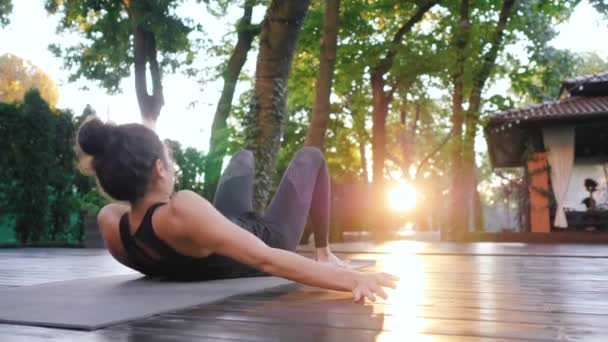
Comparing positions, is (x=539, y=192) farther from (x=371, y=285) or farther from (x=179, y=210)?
(x=179, y=210)

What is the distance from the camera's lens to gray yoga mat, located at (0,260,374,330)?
6.80 ft

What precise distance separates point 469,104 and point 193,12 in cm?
639

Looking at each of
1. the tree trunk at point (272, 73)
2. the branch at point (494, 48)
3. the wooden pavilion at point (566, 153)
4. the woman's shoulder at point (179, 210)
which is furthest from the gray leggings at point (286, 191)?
the wooden pavilion at point (566, 153)

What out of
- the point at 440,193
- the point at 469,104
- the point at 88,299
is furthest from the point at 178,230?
the point at 440,193

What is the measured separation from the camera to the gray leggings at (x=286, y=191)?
341cm

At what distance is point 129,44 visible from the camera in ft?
42.3

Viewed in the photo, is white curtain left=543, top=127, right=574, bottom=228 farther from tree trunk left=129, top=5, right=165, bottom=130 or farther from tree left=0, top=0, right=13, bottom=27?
tree left=0, top=0, right=13, bottom=27

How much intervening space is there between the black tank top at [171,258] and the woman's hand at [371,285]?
0.95 m

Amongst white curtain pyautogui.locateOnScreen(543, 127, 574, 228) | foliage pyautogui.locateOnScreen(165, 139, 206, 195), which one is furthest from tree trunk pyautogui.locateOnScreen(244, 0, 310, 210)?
→ white curtain pyautogui.locateOnScreen(543, 127, 574, 228)

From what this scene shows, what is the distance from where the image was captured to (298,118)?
20484 millimetres

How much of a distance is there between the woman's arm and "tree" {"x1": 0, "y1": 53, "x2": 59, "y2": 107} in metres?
31.8

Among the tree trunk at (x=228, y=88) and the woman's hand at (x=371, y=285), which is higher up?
the tree trunk at (x=228, y=88)

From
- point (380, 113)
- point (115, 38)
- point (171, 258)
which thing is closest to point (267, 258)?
point (171, 258)

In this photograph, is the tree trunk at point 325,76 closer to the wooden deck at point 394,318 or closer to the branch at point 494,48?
the branch at point 494,48
